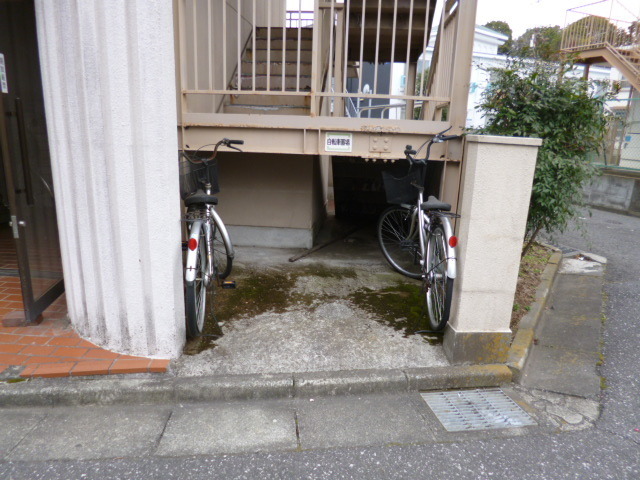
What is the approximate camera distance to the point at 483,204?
10.5 feet

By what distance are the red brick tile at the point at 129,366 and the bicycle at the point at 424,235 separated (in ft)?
7.59

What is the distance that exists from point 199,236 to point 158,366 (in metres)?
1.05

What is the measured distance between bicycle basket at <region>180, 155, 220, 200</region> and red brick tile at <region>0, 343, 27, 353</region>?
1.75 m

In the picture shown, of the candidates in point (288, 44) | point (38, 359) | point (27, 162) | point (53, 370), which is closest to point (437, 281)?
point (53, 370)

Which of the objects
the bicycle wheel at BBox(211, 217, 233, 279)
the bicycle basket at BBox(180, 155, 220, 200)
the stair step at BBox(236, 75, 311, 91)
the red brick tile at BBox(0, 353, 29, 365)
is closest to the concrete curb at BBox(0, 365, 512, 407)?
the red brick tile at BBox(0, 353, 29, 365)

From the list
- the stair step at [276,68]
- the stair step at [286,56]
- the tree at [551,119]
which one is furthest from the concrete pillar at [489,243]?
the stair step at [286,56]

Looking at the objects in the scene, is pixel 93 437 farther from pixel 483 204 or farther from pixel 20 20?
pixel 20 20

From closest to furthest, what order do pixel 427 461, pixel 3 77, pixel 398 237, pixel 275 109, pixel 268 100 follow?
1. pixel 427 461
2. pixel 3 77
3. pixel 398 237
4. pixel 275 109
5. pixel 268 100

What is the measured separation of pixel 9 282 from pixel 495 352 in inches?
189

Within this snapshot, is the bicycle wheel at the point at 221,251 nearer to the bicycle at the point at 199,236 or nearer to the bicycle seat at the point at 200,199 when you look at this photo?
the bicycle at the point at 199,236

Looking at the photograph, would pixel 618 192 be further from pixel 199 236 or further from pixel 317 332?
pixel 199 236

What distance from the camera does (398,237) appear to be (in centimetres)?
570

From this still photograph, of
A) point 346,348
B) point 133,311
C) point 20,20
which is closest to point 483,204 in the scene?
point 346,348

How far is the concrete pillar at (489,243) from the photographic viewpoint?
10.4 ft
